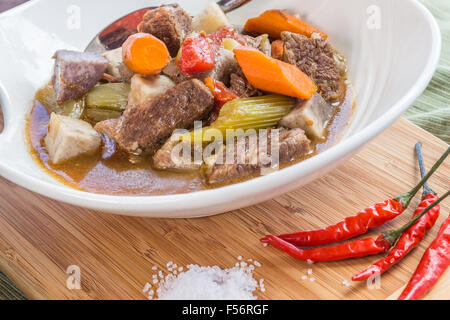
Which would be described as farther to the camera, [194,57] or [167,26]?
[167,26]

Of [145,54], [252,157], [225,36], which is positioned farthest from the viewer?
[225,36]

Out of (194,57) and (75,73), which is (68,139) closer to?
(75,73)

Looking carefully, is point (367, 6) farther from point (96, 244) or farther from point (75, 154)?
point (96, 244)

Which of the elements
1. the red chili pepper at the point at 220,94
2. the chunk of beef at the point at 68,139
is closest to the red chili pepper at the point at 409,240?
the red chili pepper at the point at 220,94

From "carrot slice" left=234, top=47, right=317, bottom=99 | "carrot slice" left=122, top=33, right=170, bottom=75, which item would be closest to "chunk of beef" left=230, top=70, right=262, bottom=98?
"carrot slice" left=234, top=47, right=317, bottom=99

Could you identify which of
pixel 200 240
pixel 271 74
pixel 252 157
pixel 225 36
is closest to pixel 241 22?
pixel 225 36

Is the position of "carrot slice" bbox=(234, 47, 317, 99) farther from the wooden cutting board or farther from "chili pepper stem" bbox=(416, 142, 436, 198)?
"chili pepper stem" bbox=(416, 142, 436, 198)
